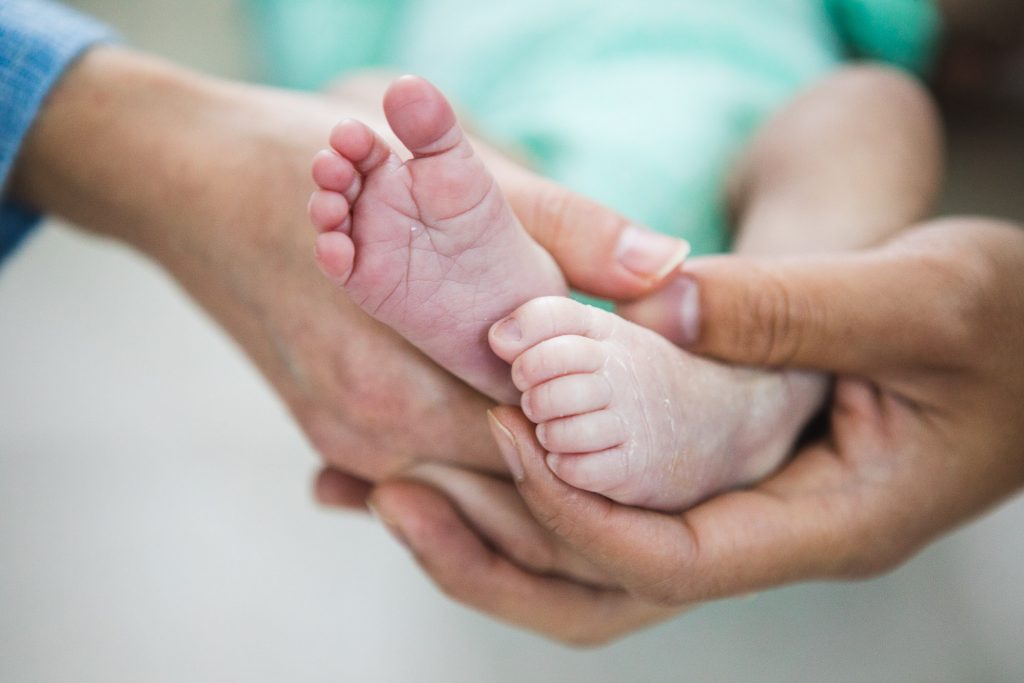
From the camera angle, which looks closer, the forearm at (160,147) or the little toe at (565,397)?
the little toe at (565,397)

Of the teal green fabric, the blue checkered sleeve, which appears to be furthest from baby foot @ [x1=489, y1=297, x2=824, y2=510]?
the teal green fabric

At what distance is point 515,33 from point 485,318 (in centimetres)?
74

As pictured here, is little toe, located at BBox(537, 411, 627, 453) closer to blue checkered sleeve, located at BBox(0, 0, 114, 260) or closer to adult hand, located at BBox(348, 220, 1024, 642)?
adult hand, located at BBox(348, 220, 1024, 642)

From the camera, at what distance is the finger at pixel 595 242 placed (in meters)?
0.53

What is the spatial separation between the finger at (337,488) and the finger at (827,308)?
31 centimetres

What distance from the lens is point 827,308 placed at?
521 mm

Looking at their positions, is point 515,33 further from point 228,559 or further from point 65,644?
point 65,644

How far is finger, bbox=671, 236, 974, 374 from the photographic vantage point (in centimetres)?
52

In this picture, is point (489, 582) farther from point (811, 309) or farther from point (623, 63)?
point (623, 63)

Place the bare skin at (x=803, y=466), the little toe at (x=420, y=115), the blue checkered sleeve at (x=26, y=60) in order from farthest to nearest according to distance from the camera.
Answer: the blue checkered sleeve at (x=26, y=60) < the bare skin at (x=803, y=466) < the little toe at (x=420, y=115)

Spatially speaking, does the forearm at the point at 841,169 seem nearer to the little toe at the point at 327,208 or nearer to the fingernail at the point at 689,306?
the fingernail at the point at 689,306

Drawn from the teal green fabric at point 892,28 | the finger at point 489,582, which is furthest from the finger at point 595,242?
the teal green fabric at point 892,28

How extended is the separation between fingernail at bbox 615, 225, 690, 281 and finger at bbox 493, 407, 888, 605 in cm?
14

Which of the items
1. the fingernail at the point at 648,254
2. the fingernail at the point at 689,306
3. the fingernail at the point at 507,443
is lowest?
the fingernail at the point at 507,443
